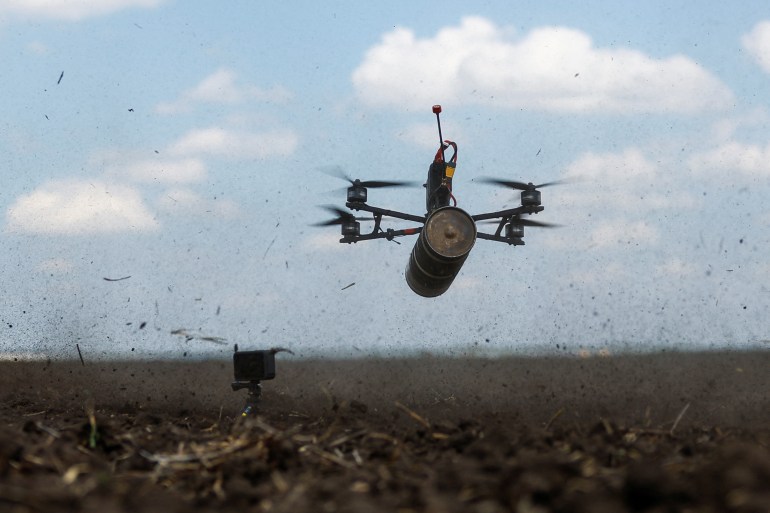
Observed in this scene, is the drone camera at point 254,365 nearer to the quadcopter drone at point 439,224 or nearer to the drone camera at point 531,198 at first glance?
the quadcopter drone at point 439,224

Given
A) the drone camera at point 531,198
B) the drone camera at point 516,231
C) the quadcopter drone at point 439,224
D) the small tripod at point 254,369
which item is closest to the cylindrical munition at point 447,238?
Result: the quadcopter drone at point 439,224

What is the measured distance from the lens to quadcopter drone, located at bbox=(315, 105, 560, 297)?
48.9 feet

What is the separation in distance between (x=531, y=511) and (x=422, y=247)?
10.9 meters

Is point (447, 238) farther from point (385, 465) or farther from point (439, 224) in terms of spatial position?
point (385, 465)

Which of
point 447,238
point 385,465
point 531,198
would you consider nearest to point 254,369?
point 447,238

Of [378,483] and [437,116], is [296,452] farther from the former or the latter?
[437,116]

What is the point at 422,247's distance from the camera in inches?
601

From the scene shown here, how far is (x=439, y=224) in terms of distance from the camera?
14.9m

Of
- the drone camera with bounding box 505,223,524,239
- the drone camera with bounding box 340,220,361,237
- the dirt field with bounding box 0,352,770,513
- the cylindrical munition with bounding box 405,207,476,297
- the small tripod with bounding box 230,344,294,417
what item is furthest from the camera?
the drone camera with bounding box 505,223,524,239

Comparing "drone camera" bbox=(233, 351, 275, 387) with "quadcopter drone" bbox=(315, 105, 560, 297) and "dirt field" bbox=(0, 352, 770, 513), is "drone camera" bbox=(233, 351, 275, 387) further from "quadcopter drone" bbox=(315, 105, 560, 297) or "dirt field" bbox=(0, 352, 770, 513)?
"quadcopter drone" bbox=(315, 105, 560, 297)

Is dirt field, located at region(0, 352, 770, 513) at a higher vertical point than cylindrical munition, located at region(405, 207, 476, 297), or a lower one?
lower

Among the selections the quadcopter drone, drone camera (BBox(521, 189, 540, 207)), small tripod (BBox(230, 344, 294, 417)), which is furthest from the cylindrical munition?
small tripod (BBox(230, 344, 294, 417))

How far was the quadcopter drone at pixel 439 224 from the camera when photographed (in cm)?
1491

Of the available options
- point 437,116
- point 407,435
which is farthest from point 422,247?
point 407,435
